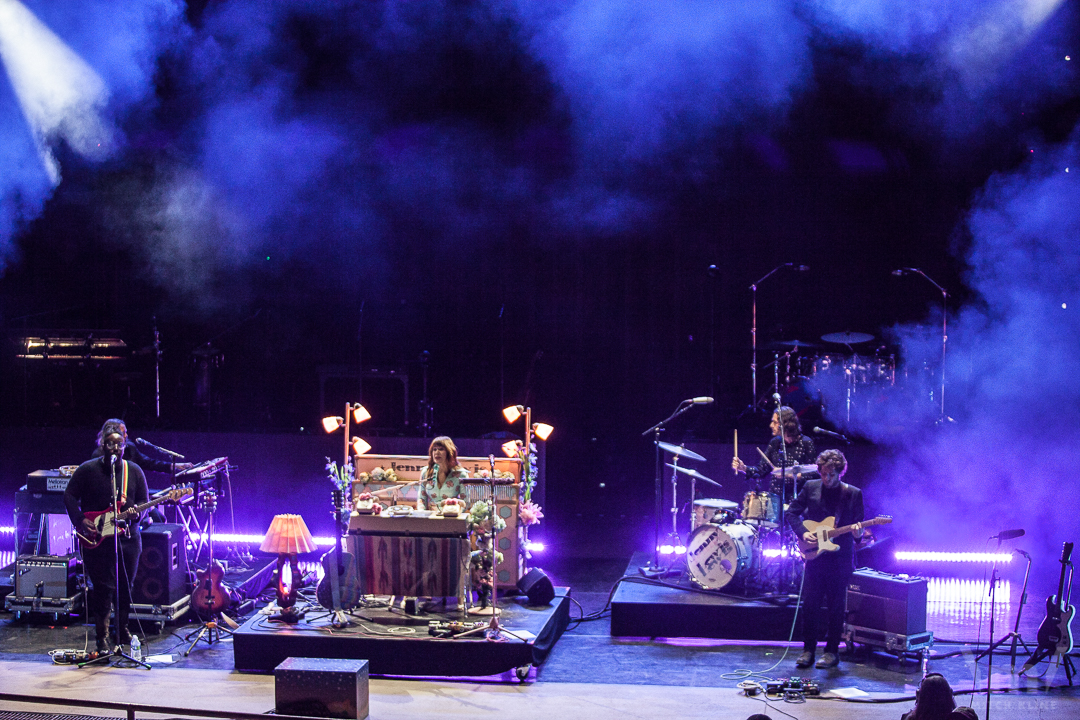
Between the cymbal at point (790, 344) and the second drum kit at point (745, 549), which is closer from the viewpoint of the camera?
the second drum kit at point (745, 549)

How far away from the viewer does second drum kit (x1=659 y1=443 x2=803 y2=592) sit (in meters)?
8.34

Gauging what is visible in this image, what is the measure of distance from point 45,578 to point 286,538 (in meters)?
2.48

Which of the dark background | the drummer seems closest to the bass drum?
the drummer

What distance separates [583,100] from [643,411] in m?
4.18

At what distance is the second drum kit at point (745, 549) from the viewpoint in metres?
8.34

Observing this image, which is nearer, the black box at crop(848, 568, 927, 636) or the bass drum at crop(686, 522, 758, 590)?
the black box at crop(848, 568, 927, 636)

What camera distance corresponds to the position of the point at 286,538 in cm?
755

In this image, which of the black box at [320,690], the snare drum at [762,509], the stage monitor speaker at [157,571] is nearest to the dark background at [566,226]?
the snare drum at [762,509]

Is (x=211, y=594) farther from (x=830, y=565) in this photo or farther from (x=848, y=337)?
(x=848, y=337)

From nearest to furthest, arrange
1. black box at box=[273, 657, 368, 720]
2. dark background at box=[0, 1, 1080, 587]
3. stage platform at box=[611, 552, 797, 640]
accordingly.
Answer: black box at box=[273, 657, 368, 720] < stage platform at box=[611, 552, 797, 640] < dark background at box=[0, 1, 1080, 587]

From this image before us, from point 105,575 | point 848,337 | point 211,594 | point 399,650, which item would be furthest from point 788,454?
point 105,575

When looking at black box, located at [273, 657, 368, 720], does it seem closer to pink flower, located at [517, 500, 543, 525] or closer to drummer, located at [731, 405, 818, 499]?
pink flower, located at [517, 500, 543, 525]

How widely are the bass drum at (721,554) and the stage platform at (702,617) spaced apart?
205 mm

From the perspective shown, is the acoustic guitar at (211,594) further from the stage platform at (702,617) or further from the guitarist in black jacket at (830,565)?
the guitarist in black jacket at (830,565)
